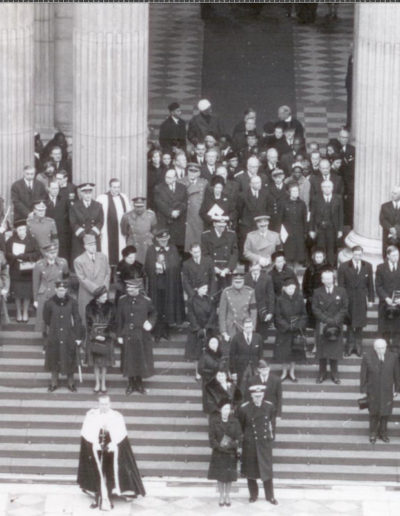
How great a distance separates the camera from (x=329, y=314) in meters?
34.8

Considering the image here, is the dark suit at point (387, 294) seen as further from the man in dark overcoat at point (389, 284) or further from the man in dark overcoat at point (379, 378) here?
the man in dark overcoat at point (379, 378)

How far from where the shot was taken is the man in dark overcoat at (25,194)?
36.7m

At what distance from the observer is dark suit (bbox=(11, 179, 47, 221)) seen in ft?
120

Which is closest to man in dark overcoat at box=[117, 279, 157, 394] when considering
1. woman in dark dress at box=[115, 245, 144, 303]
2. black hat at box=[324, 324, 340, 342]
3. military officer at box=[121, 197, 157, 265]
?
woman in dark dress at box=[115, 245, 144, 303]

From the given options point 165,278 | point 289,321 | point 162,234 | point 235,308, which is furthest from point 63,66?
point 289,321

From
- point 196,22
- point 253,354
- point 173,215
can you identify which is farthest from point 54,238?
point 196,22

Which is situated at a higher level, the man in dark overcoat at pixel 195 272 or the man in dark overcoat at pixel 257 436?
the man in dark overcoat at pixel 195 272

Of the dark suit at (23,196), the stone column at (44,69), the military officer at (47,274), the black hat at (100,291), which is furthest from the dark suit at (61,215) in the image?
the stone column at (44,69)

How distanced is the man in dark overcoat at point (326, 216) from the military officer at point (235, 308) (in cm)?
236

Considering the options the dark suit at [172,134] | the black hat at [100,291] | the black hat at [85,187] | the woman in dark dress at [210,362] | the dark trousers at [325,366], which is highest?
the dark suit at [172,134]

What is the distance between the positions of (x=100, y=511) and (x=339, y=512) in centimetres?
358

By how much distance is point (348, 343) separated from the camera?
117ft

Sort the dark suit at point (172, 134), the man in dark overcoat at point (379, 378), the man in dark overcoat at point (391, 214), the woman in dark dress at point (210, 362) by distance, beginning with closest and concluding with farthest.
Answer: the woman in dark dress at point (210, 362), the man in dark overcoat at point (379, 378), the man in dark overcoat at point (391, 214), the dark suit at point (172, 134)

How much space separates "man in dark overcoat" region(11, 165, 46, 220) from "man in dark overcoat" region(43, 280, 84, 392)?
2.35m
